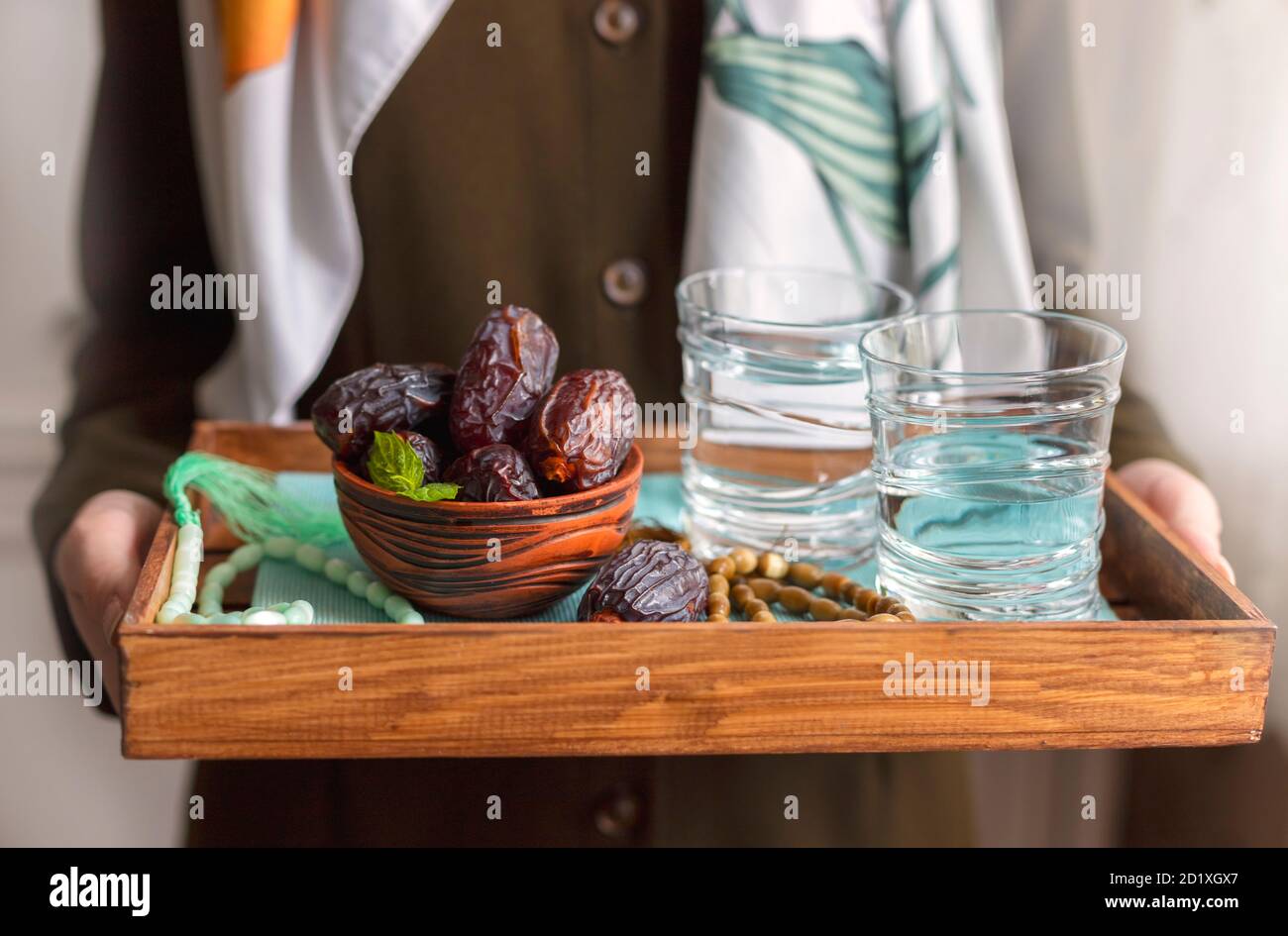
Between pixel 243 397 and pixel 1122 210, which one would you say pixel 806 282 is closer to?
pixel 243 397

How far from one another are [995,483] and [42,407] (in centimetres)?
90

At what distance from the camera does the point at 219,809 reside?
2.21 ft

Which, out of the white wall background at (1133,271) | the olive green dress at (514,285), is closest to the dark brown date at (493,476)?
the olive green dress at (514,285)

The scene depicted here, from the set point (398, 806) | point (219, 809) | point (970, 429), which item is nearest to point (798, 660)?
point (970, 429)

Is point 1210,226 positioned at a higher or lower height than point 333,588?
higher

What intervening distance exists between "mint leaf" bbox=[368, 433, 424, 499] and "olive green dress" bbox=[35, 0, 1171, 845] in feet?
0.76

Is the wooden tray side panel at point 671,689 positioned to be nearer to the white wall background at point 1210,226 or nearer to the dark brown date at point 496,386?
the dark brown date at point 496,386

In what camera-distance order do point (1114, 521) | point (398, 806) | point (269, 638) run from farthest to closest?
point (398, 806) → point (1114, 521) → point (269, 638)

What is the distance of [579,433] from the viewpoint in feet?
1.39

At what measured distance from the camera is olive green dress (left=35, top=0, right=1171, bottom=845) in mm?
614

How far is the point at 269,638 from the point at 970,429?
0.25 meters

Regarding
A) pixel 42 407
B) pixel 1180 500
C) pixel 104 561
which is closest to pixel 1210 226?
pixel 1180 500

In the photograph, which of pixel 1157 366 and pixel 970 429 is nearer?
pixel 970 429

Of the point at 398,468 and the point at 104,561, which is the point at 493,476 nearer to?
the point at 398,468
